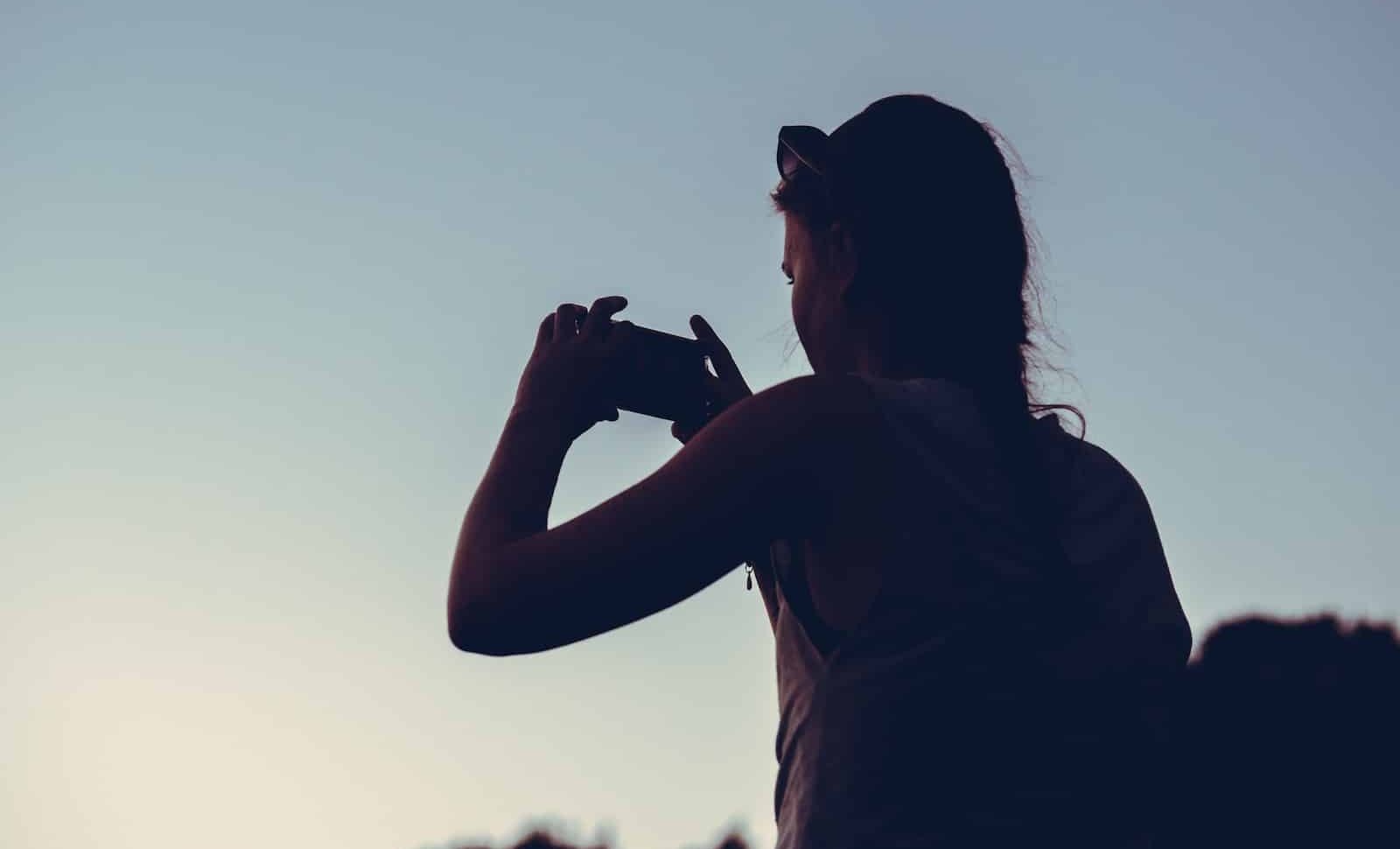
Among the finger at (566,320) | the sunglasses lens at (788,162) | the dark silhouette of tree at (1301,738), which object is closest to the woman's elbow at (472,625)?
the finger at (566,320)

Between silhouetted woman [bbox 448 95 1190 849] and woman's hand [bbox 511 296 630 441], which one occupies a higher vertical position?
woman's hand [bbox 511 296 630 441]

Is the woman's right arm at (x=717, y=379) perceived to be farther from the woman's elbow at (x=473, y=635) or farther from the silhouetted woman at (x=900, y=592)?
the woman's elbow at (x=473, y=635)

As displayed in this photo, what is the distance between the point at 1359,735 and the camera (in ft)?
39.9

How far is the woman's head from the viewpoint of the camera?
2553 millimetres

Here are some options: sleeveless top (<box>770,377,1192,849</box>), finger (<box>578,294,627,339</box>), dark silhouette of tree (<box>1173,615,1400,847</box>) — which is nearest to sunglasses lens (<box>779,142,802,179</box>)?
finger (<box>578,294,627,339</box>)

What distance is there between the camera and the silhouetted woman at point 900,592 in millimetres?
1982

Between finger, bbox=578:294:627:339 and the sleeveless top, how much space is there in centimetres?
76

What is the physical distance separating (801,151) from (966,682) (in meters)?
1.27

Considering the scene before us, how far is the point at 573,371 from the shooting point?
8.53 feet

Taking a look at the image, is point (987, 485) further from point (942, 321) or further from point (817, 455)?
point (942, 321)

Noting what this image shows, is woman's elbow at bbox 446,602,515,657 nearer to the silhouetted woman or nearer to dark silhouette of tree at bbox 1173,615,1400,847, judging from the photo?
the silhouetted woman

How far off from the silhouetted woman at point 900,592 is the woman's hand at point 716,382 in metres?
0.81

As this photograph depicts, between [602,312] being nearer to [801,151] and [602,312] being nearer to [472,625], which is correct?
[801,151]

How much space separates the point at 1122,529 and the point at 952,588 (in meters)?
0.48
